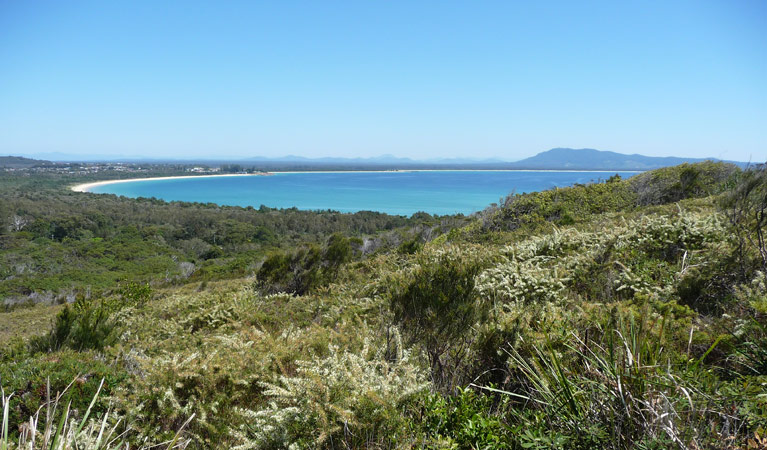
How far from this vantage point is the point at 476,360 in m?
3.00

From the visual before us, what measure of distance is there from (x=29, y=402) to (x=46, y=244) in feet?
192

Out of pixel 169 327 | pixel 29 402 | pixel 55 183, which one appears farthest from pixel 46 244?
pixel 55 183

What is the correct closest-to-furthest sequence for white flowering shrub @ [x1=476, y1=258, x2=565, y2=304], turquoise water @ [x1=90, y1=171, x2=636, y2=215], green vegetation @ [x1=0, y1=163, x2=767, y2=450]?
green vegetation @ [x1=0, y1=163, x2=767, y2=450] < white flowering shrub @ [x1=476, y1=258, x2=565, y2=304] < turquoise water @ [x1=90, y1=171, x2=636, y2=215]

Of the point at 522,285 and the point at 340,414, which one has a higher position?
the point at 340,414

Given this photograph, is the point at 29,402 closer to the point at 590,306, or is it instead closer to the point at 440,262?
the point at 440,262

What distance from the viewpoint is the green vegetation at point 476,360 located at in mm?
1733

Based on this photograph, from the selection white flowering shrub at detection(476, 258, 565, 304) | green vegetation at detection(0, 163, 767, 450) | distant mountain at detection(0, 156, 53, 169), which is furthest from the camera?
distant mountain at detection(0, 156, 53, 169)

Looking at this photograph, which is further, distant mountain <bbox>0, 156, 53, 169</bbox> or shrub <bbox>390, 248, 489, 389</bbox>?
distant mountain <bbox>0, 156, 53, 169</bbox>

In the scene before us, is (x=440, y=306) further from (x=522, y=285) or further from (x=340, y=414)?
(x=522, y=285)

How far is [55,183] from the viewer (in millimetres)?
109125

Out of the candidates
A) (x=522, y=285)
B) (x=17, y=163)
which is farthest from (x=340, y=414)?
(x=17, y=163)

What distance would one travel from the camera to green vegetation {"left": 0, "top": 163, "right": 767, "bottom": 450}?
1733mm

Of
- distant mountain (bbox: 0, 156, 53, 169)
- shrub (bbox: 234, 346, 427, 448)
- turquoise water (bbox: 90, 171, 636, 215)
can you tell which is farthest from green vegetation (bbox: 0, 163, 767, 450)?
distant mountain (bbox: 0, 156, 53, 169)

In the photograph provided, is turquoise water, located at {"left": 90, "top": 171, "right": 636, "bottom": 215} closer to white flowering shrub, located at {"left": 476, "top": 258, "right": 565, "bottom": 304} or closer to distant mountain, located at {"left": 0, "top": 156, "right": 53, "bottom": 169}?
white flowering shrub, located at {"left": 476, "top": 258, "right": 565, "bottom": 304}
